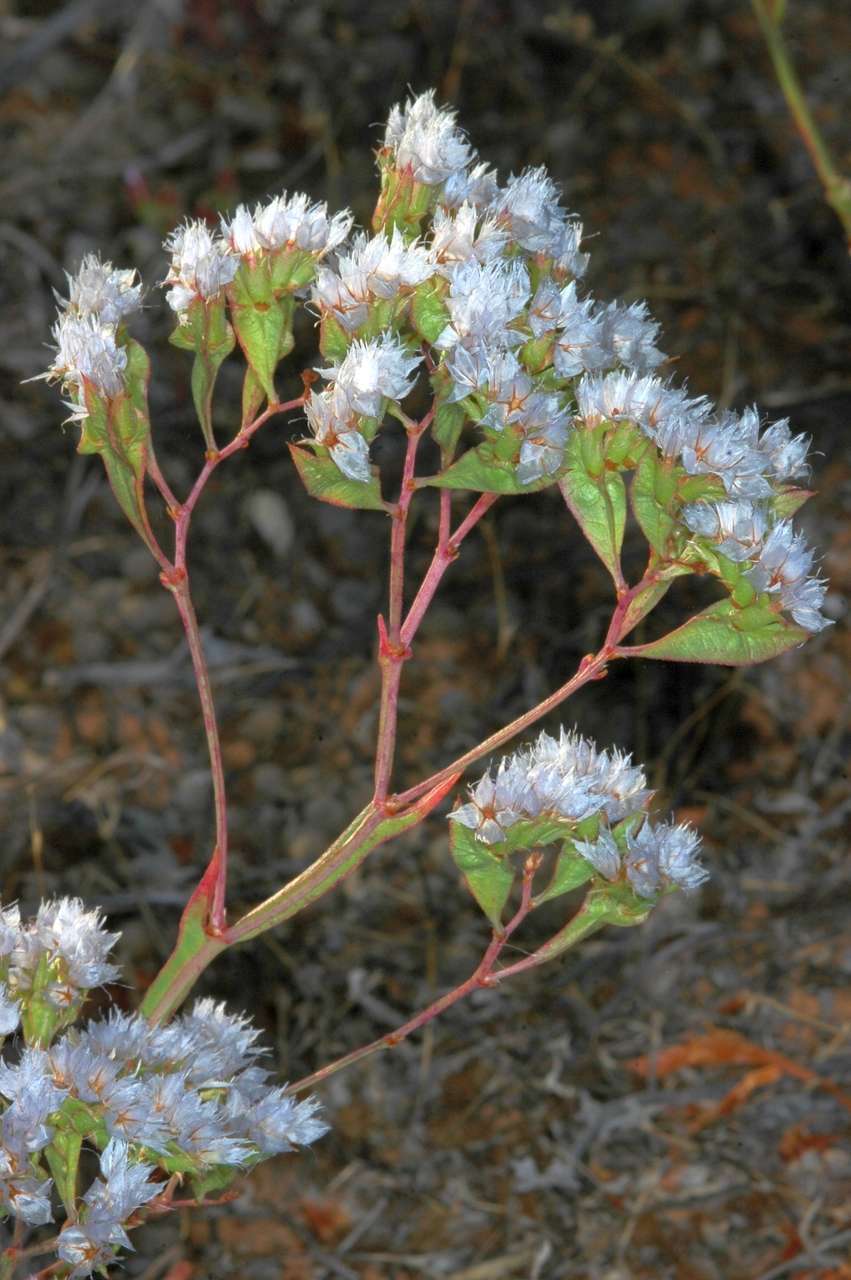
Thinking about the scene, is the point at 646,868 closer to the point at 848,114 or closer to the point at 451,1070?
the point at 451,1070

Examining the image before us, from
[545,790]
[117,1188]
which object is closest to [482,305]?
[545,790]

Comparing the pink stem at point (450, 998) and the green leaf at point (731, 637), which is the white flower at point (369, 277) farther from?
the pink stem at point (450, 998)

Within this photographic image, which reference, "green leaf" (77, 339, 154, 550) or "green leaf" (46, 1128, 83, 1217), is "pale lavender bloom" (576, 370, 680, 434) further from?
"green leaf" (46, 1128, 83, 1217)

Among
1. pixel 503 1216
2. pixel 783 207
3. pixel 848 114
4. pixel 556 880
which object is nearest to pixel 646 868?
pixel 556 880

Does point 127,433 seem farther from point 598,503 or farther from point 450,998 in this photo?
point 450,998

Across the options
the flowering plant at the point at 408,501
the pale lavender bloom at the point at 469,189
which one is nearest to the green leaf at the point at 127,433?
the flowering plant at the point at 408,501
